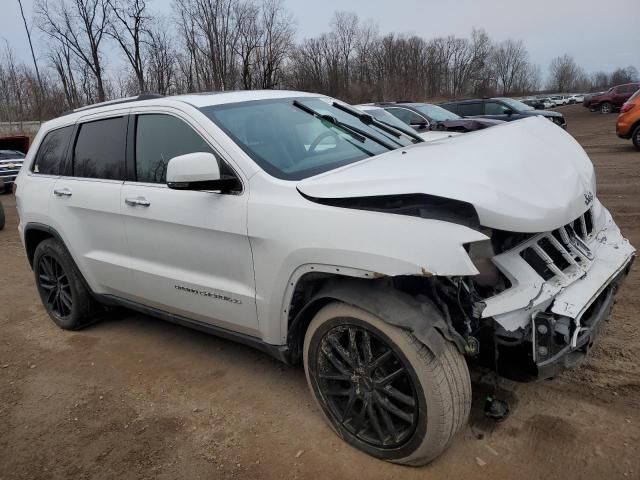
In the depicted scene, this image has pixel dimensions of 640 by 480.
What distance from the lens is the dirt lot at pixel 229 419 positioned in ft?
8.45

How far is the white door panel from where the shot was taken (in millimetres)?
2879

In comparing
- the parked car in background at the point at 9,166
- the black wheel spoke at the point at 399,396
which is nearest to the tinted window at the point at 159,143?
the black wheel spoke at the point at 399,396

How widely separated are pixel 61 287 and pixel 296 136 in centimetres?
269

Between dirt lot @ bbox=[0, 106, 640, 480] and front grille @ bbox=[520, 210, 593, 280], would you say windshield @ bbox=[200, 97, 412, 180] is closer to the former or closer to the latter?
front grille @ bbox=[520, 210, 593, 280]

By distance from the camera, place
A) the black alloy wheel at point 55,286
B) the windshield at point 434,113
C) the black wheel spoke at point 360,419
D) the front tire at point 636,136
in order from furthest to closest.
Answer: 1. the windshield at point 434,113
2. the front tire at point 636,136
3. the black alloy wheel at point 55,286
4. the black wheel spoke at point 360,419

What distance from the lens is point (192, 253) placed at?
3.12 m

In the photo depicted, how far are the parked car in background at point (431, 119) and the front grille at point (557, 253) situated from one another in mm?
9664

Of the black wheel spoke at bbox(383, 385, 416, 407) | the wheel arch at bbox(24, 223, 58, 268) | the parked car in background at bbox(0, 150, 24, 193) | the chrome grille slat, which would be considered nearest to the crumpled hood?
the chrome grille slat

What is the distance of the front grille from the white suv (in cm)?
1

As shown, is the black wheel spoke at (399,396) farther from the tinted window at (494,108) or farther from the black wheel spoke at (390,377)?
the tinted window at (494,108)

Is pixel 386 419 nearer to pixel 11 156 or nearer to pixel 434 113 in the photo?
pixel 434 113

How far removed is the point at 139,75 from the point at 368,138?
115 feet

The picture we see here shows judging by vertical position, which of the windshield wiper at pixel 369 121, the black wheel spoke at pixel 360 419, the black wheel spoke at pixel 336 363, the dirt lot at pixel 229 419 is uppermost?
the windshield wiper at pixel 369 121

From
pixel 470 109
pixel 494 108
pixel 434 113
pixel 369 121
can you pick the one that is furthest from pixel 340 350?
pixel 494 108
